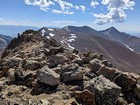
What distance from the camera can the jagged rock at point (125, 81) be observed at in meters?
19.9

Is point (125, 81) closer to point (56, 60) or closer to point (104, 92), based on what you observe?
point (104, 92)

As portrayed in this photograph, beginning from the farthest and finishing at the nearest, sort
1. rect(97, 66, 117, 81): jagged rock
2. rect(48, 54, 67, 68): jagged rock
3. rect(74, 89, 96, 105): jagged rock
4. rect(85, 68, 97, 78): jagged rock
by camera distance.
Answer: rect(48, 54, 67, 68): jagged rock < rect(85, 68, 97, 78): jagged rock < rect(97, 66, 117, 81): jagged rock < rect(74, 89, 96, 105): jagged rock

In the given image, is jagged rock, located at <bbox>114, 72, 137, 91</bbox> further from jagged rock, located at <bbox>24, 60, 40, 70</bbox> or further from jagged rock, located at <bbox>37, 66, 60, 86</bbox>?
jagged rock, located at <bbox>24, 60, 40, 70</bbox>

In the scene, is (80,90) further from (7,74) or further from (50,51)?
(50,51)

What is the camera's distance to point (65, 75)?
19.9 metres

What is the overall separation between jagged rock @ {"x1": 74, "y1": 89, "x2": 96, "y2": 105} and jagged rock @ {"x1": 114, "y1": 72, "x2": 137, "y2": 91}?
4160 millimetres

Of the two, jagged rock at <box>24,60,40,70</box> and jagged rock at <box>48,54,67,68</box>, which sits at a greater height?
jagged rock at <box>48,54,67,68</box>

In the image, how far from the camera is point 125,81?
20047mm

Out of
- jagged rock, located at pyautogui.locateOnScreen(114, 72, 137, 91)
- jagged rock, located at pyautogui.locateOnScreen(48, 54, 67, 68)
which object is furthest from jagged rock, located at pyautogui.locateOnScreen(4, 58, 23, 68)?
jagged rock, located at pyautogui.locateOnScreen(114, 72, 137, 91)

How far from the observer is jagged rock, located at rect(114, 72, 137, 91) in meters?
19.9

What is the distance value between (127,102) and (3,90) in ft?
27.0

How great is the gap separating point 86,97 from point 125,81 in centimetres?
456

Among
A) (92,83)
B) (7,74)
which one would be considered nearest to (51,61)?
(7,74)

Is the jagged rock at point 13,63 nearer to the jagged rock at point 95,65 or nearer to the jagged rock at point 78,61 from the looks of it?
the jagged rock at point 78,61
